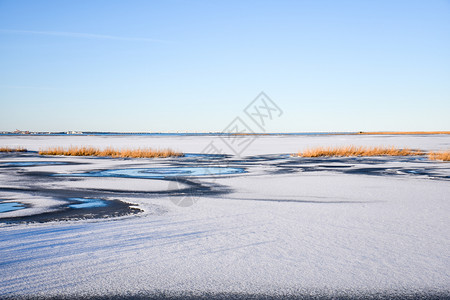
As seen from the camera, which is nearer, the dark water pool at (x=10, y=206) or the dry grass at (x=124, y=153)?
the dark water pool at (x=10, y=206)

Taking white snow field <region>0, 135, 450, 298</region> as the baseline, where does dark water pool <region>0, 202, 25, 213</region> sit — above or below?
above

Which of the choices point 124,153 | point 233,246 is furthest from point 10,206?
point 124,153

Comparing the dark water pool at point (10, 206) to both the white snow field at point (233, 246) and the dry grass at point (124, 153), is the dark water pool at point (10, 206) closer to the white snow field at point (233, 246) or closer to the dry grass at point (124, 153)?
the white snow field at point (233, 246)

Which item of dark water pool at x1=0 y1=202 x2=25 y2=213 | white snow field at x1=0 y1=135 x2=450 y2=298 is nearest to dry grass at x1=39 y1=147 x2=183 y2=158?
white snow field at x1=0 y1=135 x2=450 y2=298

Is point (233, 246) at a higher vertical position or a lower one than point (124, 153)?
lower

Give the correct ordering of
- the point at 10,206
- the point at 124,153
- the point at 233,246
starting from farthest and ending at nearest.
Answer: the point at 124,153 < the point at 10,206 < the point at 233,246

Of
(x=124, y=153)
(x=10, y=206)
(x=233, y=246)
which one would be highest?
(x=124, y=153)

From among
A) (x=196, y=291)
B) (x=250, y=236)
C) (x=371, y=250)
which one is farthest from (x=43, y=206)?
(x=371, y=250)

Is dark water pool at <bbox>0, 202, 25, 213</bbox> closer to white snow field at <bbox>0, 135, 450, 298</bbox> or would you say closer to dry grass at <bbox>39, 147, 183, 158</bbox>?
white snow field at <bbox>0, 135, 450, 298</bbox>

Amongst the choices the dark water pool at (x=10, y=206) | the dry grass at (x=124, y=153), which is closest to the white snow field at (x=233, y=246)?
the dark water pool at (x=10, y=206)

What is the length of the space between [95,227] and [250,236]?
2557 millimetres

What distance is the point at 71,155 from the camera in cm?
2773

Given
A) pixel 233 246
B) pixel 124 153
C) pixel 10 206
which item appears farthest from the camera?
pixel 124 153

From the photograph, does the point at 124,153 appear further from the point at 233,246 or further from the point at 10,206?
the point at 233,246
